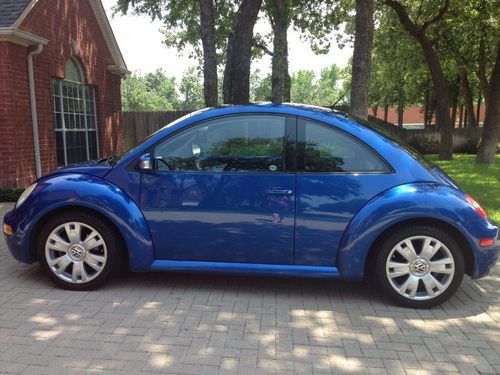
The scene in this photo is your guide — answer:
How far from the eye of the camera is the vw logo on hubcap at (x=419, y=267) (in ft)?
12.8

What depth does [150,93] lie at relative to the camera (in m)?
101

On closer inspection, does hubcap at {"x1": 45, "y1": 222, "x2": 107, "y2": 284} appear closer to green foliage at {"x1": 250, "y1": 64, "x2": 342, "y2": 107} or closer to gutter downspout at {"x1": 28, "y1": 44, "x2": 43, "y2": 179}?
gutter downspout at {"x1": 28, "y1": 44, "x2": 43, "y2": 179}

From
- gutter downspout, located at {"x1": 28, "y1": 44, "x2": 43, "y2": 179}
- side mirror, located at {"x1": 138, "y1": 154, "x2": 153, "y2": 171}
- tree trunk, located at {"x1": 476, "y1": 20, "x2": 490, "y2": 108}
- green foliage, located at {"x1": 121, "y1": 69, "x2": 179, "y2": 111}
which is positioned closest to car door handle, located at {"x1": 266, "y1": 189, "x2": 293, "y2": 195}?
side mirror, located at {"x1": 138, "y1": 154, "x2": 153, "y2": 171}

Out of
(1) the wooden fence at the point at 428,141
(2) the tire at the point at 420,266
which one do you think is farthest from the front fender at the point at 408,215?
(1) the wooden fence at the point at 428,141

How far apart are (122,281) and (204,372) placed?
1.89 m

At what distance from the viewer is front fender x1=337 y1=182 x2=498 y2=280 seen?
152 inches

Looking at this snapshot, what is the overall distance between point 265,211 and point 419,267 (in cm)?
135

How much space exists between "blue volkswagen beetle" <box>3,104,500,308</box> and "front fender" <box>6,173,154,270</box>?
1cm

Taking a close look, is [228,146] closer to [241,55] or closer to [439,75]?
[241,55]

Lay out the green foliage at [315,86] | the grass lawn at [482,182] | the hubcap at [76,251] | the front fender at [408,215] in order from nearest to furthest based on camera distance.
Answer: the front fender at [408,215] → the hubcap at [76,251] → the grass lawn at [482,182] → the green foliage at [315,86]

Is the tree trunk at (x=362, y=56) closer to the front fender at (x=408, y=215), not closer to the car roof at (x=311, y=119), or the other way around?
the car roof at (x=311, y=119)

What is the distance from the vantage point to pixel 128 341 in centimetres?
338

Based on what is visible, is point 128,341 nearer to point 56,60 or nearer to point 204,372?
point 204,372

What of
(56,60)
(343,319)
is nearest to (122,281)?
(343,319)
